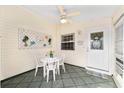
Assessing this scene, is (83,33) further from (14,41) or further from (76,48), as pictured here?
(14,41)

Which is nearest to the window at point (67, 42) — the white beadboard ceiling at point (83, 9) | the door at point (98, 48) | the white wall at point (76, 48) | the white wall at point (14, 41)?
the white wall at point (76, 48)

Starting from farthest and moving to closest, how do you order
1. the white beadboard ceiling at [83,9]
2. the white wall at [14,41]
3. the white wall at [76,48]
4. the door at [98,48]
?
1. the white wall at [76,48]
2. the door at [98,48]
3. the white beadboard ceiling at [83,9]
4. the white wall at [14,41]

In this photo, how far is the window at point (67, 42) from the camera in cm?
512

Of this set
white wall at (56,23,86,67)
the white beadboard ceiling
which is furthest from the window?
the white beadboard ceiling

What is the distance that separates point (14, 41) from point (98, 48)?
3241 mm

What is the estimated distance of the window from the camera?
512 centimetres

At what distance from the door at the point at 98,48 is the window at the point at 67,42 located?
1195mm

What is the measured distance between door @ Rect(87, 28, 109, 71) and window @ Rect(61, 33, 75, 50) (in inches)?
47.0

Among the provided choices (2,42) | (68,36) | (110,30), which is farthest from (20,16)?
(110,30)

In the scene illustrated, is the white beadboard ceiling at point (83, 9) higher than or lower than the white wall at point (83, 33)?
higher

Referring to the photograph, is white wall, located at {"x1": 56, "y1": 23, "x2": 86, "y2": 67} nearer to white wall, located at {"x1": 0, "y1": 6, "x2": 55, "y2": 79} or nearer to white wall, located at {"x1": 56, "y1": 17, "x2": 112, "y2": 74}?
white wall, located at {"x1": 56, "y1": 17, "x2": 112, "y2": 74}

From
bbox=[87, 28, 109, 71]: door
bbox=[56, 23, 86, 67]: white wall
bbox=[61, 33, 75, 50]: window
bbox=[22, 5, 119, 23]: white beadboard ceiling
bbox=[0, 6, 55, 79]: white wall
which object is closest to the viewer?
bbox=[0, 6, 55, 79]: white wall

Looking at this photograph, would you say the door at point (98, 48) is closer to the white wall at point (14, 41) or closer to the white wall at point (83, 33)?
the white wall at point (83, 33)
